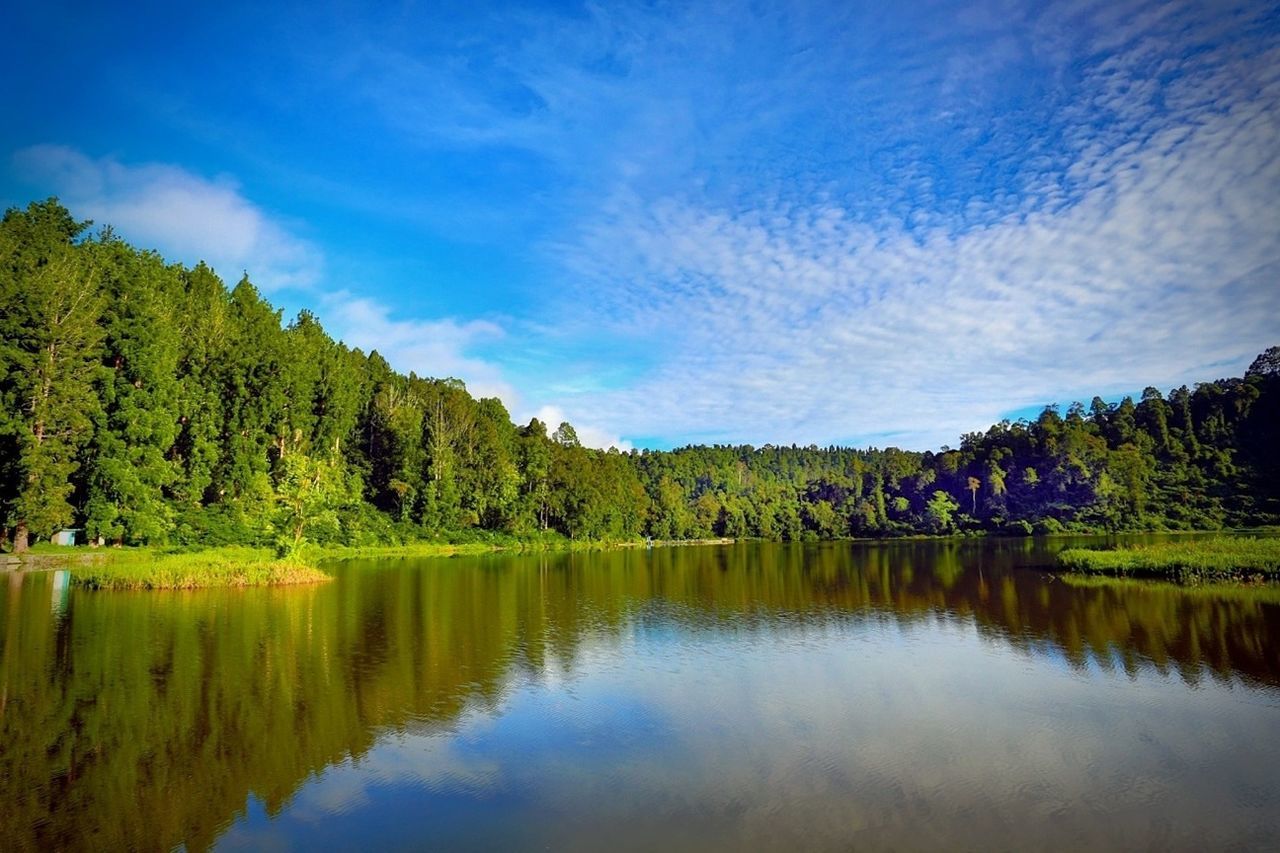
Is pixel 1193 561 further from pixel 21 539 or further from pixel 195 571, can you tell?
pixel 21 539

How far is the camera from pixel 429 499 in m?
85.3

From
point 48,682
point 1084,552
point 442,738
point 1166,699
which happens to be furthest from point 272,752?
point 1084,552

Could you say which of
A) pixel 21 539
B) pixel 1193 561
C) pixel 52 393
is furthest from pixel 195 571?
pixel 1193 561

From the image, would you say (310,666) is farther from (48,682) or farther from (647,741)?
(647,741)

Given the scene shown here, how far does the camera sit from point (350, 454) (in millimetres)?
89062

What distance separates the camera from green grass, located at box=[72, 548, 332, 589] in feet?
122

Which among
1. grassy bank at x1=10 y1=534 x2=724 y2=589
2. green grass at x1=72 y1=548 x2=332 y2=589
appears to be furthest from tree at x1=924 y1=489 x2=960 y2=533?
green grass at x1=72 y1=548 x2=332 y2=589

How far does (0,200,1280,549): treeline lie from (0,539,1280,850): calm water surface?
18.4 m

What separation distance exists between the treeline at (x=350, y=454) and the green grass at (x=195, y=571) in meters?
5.39

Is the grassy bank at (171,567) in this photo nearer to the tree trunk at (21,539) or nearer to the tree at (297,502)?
the tree trunk at (21,539)

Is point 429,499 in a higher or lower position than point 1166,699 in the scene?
higher

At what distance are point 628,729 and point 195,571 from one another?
32117mm

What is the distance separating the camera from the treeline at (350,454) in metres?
46.6

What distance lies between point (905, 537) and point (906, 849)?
13989cm
